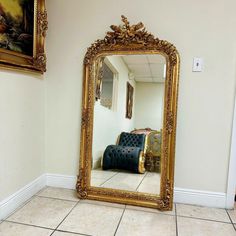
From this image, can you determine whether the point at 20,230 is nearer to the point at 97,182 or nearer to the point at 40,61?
the point at 97,182

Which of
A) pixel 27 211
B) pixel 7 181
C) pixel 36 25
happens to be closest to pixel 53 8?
pixel 36 25

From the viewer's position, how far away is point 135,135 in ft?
6.37

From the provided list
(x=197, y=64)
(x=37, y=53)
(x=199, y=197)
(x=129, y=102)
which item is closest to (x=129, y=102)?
(x=129, y=102)

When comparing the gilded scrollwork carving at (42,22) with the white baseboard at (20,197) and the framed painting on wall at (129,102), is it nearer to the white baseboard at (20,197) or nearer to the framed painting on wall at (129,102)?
the framed painting on wall at (129,102)

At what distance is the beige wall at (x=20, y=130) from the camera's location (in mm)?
1556

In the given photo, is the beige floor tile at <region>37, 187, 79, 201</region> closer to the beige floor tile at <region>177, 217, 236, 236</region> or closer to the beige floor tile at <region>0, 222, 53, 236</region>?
the beige floor tile at <region>0, 222, 53, 236</region>

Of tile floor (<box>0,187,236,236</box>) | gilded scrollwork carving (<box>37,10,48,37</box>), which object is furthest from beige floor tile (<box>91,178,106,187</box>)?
gilded scrollwork carving (<box>37,10,48,37</box>)

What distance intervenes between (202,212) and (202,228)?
234 mm

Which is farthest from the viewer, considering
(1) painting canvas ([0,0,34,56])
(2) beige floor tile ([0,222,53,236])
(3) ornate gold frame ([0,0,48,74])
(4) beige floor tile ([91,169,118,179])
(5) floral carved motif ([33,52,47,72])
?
(4) beige floor tile ([91,169,118,179])

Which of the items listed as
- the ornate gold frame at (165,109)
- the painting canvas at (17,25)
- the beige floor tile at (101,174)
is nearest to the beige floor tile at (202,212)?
the ornate gold frame at (165,109)

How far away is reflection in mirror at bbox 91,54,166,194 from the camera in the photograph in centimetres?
186

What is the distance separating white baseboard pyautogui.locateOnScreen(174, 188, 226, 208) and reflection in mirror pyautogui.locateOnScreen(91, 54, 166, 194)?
29 centimetres

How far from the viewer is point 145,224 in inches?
59.8

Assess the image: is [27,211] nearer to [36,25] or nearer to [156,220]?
[156,220]
